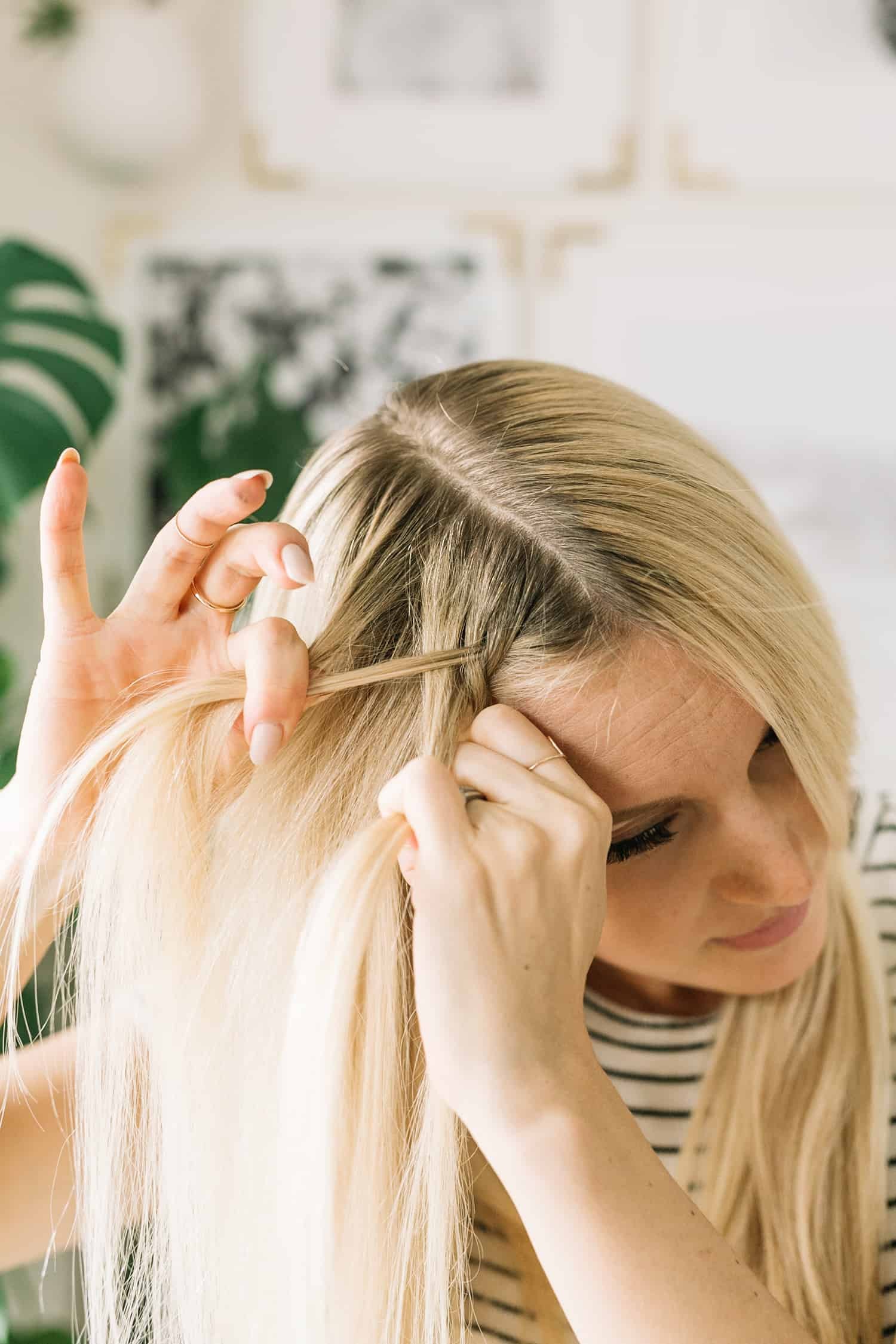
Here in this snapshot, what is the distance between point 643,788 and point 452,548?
220 mm

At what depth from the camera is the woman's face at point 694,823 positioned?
779 mm

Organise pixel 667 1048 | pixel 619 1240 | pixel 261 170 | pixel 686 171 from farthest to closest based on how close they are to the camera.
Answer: pixel 261 170 < pixel 686 171 < pixel 667 1048 < pixel 619 1240

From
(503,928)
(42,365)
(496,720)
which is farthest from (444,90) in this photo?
(503,928)

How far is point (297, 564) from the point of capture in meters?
0.74

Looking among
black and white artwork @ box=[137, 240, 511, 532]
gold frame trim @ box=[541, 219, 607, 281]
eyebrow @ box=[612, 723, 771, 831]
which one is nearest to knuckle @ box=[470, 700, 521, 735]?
eyebrow @ box=[612, 723, 771, 831]

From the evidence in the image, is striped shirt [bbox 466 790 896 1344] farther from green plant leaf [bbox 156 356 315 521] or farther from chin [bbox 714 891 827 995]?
green plant leaf [bbox 156 356 315 521]

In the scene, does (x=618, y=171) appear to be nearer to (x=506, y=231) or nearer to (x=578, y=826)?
(x=506, y=231)

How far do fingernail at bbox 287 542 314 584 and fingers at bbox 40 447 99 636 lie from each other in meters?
0.15

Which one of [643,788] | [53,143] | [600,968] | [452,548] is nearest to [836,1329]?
[600,968]

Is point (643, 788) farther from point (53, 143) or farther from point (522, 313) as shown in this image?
point (53, 143)

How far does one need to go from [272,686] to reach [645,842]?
0.99 ft

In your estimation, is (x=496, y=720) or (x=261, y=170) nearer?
(x=496, y=720)

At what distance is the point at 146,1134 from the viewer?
2.85ft

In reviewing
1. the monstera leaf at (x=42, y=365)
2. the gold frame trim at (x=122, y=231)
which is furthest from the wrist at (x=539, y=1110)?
the gold frame trim at (x=122, y=231)
